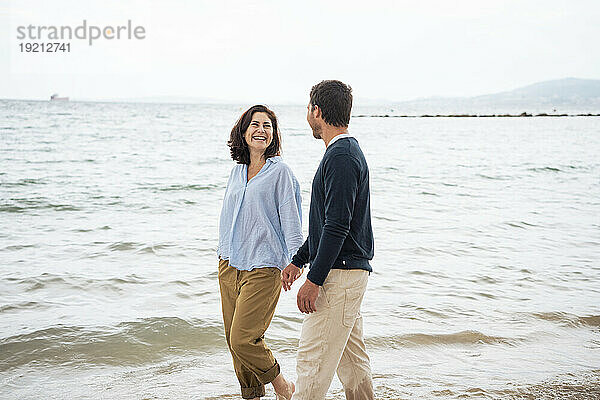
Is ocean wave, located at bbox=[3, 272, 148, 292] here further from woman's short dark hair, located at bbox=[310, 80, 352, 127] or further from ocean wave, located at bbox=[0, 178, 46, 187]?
ocean wave, located at bbox=[0, 178, 46, 187]

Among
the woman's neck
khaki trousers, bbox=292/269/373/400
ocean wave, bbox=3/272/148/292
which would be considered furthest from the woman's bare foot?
ocean wave, bbox=3/272/148/292

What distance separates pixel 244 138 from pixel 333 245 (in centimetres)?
115

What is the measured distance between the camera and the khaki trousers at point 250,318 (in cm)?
332

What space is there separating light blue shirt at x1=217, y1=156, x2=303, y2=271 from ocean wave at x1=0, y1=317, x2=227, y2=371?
1899mm

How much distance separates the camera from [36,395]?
4102 mm

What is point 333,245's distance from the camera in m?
2.71

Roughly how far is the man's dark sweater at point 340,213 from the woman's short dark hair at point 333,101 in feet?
0.44

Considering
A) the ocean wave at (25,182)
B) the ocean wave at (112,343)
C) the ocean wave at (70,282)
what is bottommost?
the ocean wave at (112,343)

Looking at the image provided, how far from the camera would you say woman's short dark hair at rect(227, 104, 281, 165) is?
356 centimetres

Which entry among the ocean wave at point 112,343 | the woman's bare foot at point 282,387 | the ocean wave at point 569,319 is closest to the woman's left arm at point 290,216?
the woman's bare foot at point 282,387

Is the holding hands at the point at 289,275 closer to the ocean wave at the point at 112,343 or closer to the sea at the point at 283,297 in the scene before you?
the sea at the point at 283,297

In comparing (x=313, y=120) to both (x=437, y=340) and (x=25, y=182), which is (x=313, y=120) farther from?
(x=25, y=182)

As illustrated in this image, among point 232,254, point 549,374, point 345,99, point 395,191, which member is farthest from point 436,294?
point 395,191

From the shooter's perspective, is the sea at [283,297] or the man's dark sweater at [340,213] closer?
the man's dark sweater at [340,213]
